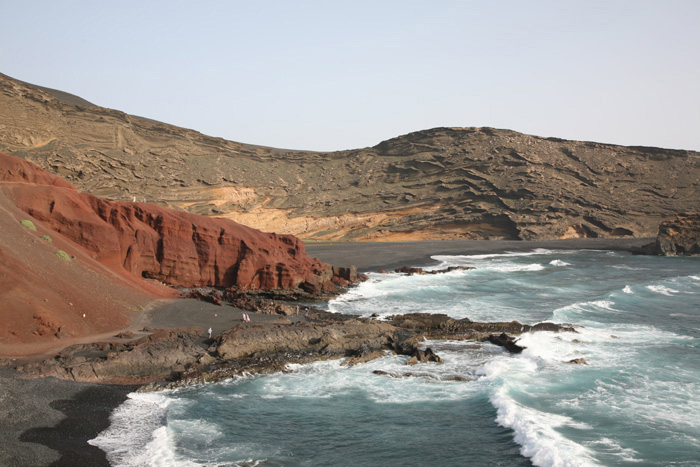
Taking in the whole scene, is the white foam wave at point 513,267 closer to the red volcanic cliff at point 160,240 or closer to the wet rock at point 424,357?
the red volcanic cliff at point 160,240

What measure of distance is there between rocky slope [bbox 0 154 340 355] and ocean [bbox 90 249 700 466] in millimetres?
4305

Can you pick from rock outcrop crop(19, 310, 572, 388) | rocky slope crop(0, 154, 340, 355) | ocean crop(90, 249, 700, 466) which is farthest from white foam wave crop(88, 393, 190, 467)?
rocky slope crop(0, 154, 340, 355)

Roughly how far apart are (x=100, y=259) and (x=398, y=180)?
203ft

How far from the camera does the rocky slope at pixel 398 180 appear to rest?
57531 mm

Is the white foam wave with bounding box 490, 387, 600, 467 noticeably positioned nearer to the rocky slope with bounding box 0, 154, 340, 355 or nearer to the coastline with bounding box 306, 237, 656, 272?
the rocky slope with bounding box 0, 154, 340, 355

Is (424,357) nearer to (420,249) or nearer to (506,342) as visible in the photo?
(506,342)

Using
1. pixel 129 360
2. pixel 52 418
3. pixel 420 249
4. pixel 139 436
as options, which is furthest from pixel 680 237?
pixel 52 418

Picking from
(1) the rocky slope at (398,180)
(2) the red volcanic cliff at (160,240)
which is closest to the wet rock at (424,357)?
(2) the red volcanic cliff at (160,240)

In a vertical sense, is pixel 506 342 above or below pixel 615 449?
above

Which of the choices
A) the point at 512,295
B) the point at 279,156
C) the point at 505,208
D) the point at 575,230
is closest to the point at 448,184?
the point at 505,208

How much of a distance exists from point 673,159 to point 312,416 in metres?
81.0

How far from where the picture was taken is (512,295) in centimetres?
2803

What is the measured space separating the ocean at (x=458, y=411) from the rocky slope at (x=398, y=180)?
47.5 metres

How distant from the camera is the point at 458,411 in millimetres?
12180
